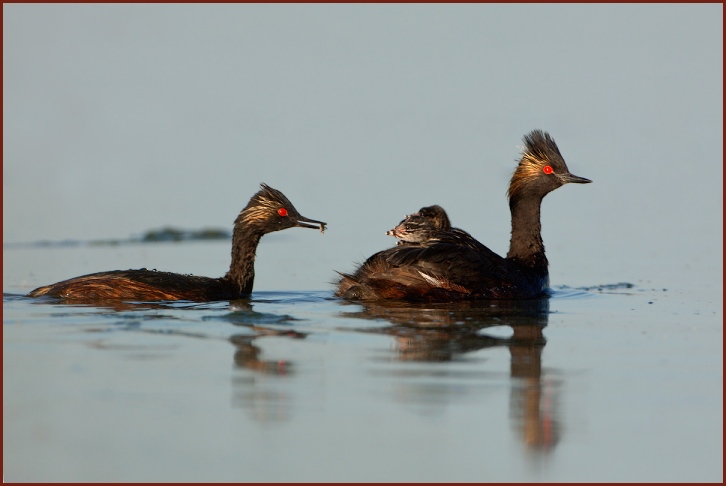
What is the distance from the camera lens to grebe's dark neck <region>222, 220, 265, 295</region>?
11.6 m

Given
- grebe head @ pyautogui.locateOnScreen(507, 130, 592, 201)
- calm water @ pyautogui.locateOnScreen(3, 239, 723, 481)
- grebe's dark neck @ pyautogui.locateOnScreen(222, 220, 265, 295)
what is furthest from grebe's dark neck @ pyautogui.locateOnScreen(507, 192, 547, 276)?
grebe's dark neck @ pyautogui.locateOnScreen(222, 220, 265, 295)

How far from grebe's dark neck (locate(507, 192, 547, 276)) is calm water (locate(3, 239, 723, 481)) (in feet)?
7.13

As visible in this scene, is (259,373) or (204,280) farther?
(204,280)

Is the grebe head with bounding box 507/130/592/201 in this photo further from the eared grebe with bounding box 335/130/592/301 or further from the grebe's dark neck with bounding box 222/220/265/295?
the grebe's dark neck with bounding box 222/220/265/295

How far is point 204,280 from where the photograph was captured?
11352mm

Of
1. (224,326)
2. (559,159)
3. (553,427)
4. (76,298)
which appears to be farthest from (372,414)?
(559,159)

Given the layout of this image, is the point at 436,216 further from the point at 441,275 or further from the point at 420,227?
the point at 441,275

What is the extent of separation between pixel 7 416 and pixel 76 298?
171 inches

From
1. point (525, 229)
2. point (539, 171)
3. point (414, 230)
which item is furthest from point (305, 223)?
point (539, 171)

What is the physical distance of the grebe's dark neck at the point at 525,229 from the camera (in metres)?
12.6

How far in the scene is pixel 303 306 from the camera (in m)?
10.7

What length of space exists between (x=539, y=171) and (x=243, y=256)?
3481mm

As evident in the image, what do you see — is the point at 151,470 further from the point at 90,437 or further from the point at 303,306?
the point at 303,306

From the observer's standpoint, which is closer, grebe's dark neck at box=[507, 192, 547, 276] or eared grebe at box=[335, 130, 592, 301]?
eared grebe at box=[335, 130, 592, 301]
